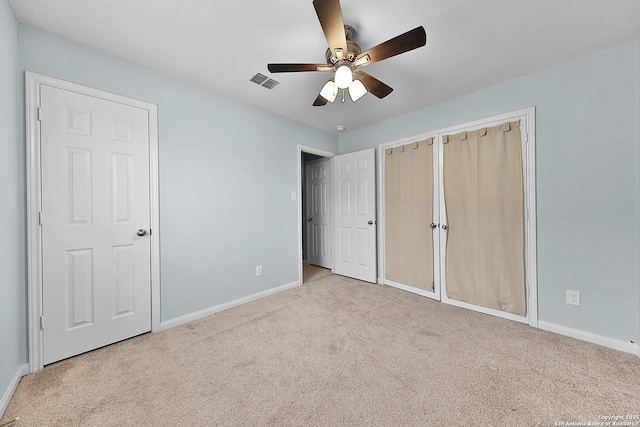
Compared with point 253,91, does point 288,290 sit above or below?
below

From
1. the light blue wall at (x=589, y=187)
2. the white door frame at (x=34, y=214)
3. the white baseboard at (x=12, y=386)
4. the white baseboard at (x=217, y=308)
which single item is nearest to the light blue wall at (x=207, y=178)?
the white baseboard at (x=217, y=308)

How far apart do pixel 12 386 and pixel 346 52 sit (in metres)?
2.89

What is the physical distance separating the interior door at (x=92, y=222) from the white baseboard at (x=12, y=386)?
0.11 m

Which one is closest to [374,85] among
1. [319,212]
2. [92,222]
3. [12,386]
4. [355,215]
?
[355,215]

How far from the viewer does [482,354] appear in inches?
71.9

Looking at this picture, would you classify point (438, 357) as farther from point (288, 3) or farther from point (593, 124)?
point (288, 3)

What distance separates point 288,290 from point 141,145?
231 cm

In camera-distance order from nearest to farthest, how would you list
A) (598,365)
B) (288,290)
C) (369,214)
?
(598,365) < (288,290) < (369,214)

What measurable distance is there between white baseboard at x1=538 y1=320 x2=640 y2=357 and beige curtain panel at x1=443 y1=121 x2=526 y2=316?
0.20m

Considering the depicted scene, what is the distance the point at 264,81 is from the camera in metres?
2.37

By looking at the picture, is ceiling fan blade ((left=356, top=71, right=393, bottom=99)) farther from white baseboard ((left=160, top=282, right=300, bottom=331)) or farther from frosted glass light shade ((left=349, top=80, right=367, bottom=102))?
white baseboard ((left=160, top=282, right=300, bottom=331))

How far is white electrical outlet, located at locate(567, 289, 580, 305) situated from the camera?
2066 mm

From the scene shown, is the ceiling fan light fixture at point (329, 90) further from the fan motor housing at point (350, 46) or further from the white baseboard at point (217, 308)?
the white baseboard at point (217, 308)

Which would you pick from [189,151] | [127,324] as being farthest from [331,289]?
[189,151]
